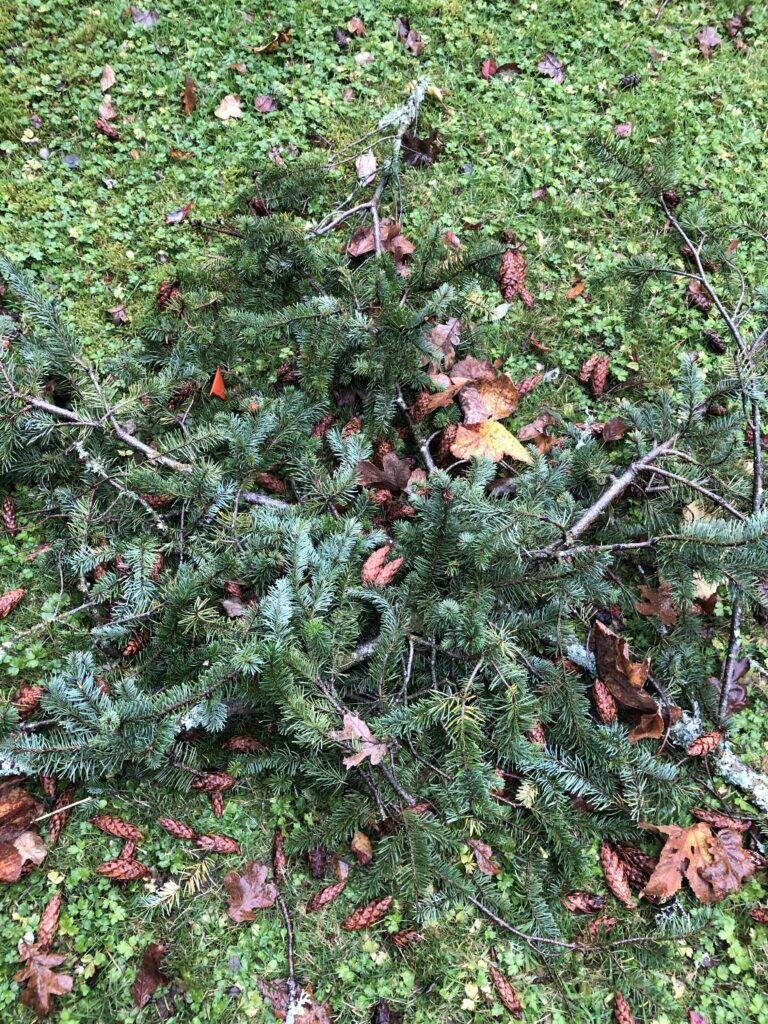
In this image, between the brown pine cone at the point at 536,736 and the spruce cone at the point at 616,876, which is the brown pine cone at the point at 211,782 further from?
the spruce cone at the point at 616,876

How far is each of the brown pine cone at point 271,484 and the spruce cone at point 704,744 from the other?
185cm

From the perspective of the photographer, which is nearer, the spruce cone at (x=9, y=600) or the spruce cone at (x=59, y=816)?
the spruce cone at (x=59, y=816)

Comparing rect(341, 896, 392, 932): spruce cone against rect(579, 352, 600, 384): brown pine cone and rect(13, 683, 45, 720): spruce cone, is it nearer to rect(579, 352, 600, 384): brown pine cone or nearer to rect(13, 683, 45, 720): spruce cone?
rect(13, 683, 45, 720): spruce cone

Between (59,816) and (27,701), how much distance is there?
395mm

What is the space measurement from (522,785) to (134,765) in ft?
4.32

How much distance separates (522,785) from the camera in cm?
228

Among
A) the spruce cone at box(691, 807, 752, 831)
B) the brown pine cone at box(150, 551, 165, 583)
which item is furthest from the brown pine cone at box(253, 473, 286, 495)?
the spruce cone at box(691, 807, 752, 831)

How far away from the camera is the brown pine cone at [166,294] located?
3213 millimetres

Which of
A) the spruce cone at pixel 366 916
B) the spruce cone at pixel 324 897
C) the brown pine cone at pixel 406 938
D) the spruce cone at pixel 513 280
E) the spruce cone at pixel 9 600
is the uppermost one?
the spruce cone at pixel 513 280

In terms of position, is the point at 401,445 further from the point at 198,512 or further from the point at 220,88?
the point at 220,88

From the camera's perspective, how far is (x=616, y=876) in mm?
2285

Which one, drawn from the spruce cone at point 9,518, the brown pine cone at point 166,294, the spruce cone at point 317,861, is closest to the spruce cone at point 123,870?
the spruce cone at point 317,861

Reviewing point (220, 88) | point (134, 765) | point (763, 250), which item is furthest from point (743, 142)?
point (134, 765)

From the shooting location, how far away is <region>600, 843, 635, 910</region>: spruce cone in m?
2.27
